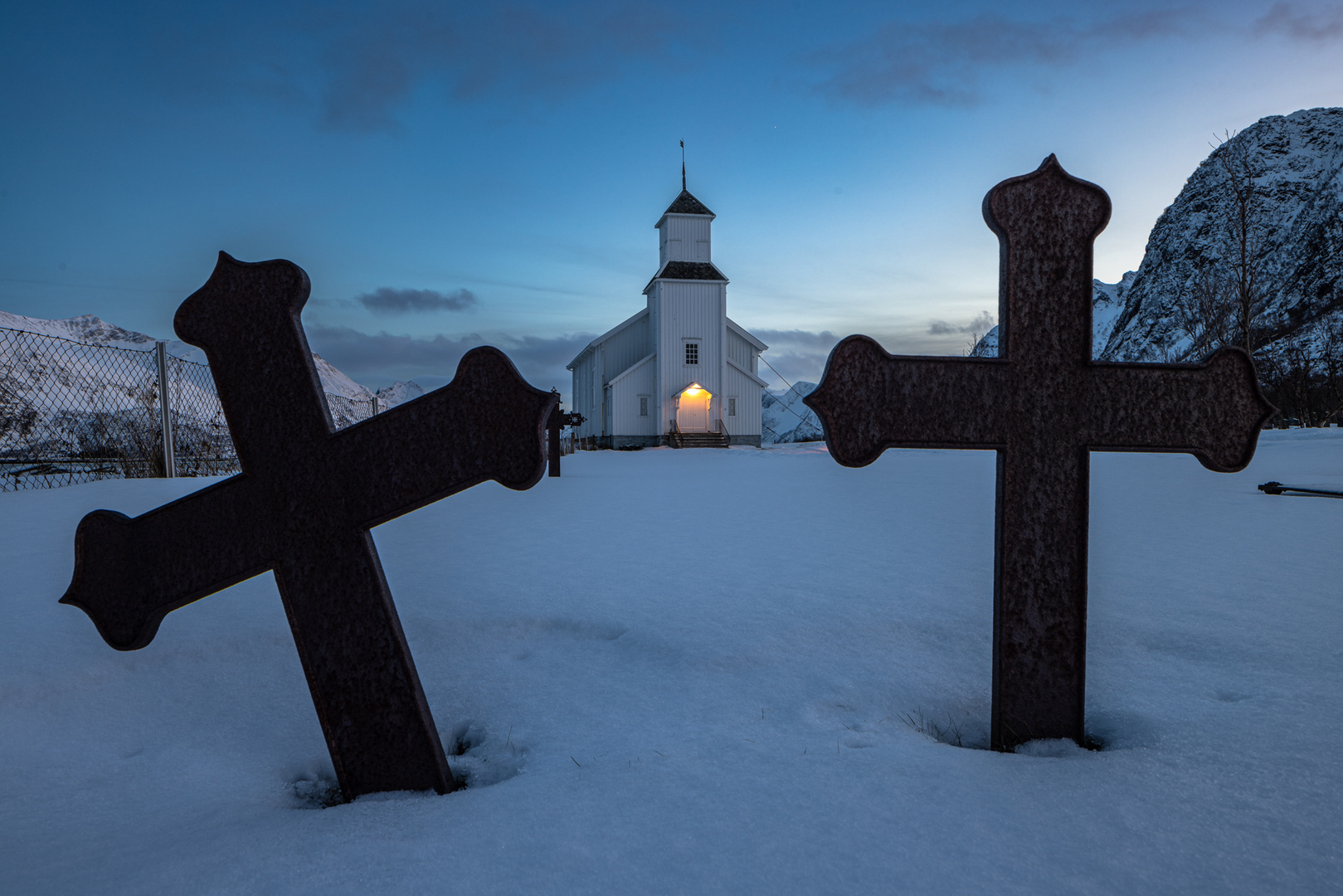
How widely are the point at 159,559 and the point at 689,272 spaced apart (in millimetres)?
25416

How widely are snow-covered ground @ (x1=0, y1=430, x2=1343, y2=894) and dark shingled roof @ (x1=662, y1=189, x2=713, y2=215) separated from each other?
2490 cm

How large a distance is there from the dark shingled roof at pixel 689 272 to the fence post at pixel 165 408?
19214mm

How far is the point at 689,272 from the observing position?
26.2 m

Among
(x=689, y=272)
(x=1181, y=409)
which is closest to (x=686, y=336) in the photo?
(x=689, y=272)

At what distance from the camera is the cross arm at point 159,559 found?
1.75 meters

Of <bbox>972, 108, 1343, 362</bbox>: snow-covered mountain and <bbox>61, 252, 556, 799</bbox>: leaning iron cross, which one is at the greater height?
<bbox>972, 108, 1343, 362</bbox>: snow-covered mountain

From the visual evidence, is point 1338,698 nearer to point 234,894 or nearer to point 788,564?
point 788,564

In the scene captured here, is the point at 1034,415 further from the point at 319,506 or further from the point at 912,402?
the point at 319,506

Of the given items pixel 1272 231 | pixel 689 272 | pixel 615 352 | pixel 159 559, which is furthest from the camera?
pixel 1272 231

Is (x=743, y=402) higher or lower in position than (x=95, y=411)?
higher

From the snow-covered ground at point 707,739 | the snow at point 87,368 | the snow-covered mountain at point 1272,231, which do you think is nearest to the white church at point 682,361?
the snow at point 87,368

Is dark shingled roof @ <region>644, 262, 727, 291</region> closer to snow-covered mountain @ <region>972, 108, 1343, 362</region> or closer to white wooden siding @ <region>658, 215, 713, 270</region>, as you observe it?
white wooden siding @ <region>658, 215, 713, 270</region>

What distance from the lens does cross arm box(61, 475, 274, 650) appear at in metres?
1.75

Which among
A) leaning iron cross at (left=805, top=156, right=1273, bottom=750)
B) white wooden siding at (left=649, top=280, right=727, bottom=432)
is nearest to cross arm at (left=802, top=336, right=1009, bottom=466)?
leaning iron cross at (left=805, top=156, right=1273, bottom=750)
